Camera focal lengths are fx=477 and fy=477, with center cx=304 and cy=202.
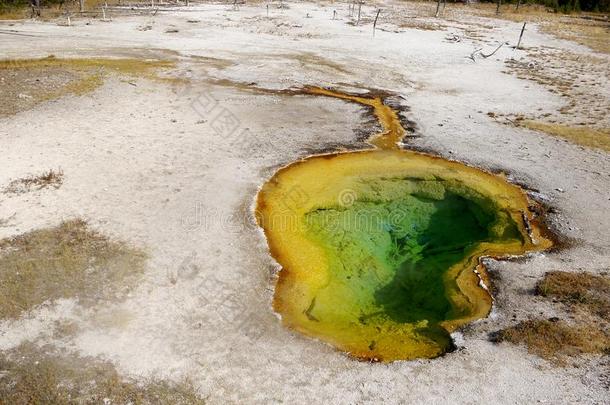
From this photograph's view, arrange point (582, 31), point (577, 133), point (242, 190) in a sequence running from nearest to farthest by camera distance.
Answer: point (242, 190) < point (577, 133) < point (582, 31)

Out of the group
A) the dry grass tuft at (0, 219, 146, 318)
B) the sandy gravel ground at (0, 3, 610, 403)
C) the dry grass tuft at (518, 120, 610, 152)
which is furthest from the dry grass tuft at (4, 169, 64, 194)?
the dry grass tuft at (518, 120, 610, 152)

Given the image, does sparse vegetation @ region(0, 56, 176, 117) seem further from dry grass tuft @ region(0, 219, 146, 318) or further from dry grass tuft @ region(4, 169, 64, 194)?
dry grass tuft @ region(0, 219, 146, 318)

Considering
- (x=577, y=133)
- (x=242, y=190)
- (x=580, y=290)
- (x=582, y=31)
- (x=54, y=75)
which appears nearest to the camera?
(x=580, y=290)

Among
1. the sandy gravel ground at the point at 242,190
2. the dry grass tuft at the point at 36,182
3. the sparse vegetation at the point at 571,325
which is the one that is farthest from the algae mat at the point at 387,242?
the dry grass tuft at the point at 36,182

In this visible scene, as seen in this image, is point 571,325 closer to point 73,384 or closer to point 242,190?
point 242,190

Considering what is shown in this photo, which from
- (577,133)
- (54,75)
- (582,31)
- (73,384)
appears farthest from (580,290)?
(582,31)
